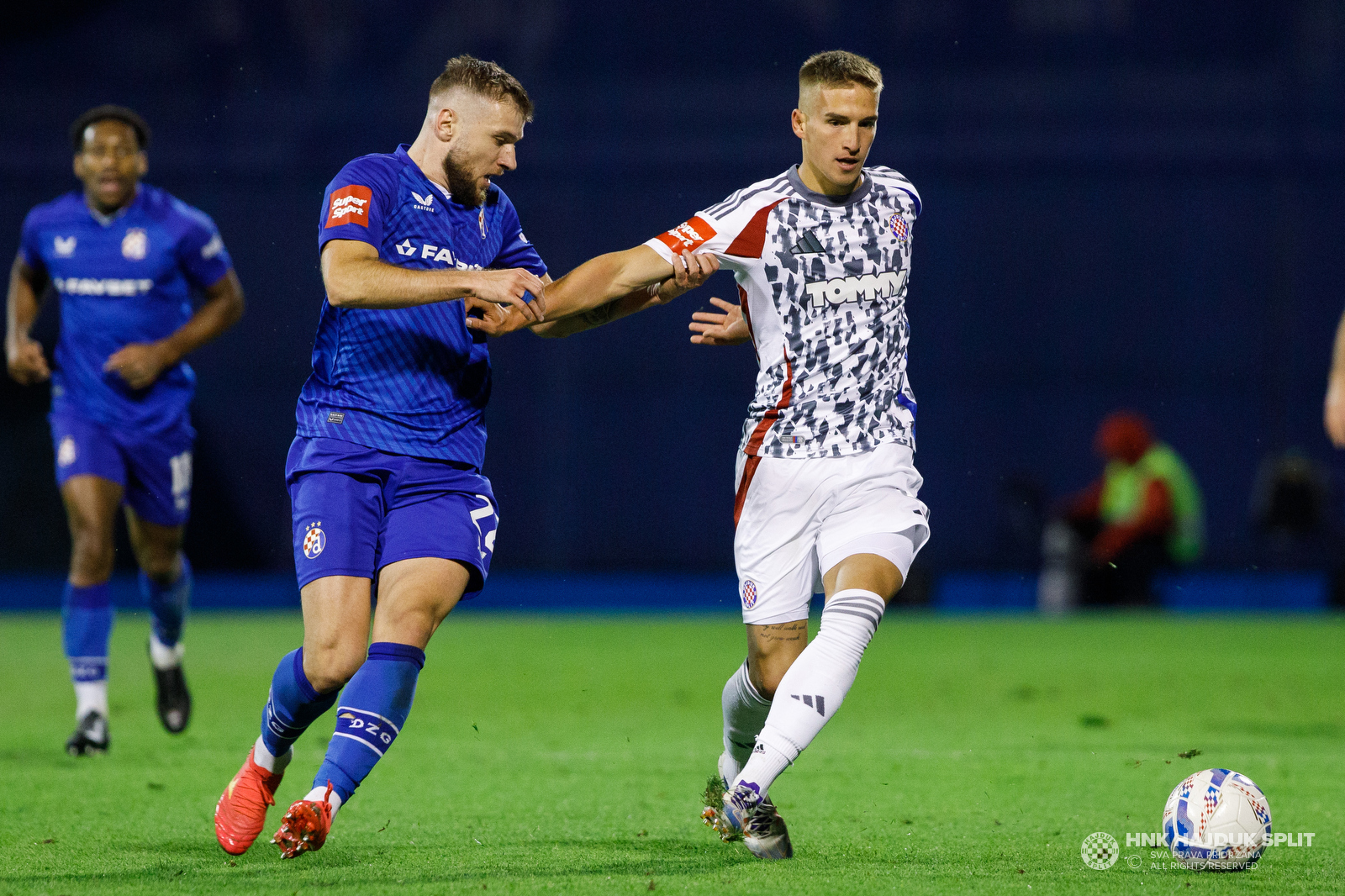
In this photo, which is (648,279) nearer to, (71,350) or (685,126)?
(71,350)

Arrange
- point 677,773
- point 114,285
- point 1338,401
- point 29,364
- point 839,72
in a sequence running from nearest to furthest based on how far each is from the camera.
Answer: point 839,72 → point 1338,401 → point 677,773 → point 29,364 → point 114,285

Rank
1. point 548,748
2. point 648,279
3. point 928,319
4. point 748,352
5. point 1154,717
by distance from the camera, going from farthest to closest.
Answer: point 928,319, point 748,352, point 1154,717, point 548,748, point 648,279

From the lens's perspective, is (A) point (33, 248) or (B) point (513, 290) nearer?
(B) point (513, 290)

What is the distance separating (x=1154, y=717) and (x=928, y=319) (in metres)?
11.4

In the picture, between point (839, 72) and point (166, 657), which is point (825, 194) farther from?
point (166, 657)

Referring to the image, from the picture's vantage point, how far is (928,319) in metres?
18.9

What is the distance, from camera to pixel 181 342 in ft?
22.6

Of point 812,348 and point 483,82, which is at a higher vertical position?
point 483,82

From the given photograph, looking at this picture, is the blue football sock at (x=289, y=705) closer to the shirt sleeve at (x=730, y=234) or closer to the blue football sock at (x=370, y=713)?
the blue football sock at (x=370, y=713)

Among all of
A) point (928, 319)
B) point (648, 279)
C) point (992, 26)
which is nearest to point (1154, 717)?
point (648, 279)

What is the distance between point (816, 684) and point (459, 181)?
65.1 inches

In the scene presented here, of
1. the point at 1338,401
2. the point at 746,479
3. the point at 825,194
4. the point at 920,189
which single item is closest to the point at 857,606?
the point at 746,479

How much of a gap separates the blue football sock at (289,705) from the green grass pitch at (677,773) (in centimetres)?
32

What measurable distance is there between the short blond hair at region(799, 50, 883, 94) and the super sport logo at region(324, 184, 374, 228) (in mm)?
1199
